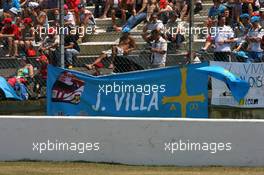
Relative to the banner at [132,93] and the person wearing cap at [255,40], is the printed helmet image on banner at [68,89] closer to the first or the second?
the banner at [132,93]

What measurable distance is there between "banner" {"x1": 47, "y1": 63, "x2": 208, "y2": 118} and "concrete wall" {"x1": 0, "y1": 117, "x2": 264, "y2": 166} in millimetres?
2507

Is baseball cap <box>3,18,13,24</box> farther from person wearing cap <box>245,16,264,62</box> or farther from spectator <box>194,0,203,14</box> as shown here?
person wearing cap <box>245,16,264,62</box>

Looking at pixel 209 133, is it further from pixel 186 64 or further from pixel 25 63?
pixel 25 63

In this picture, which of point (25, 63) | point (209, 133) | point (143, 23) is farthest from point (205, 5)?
point (209, 133)

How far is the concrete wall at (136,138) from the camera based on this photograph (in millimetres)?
11797

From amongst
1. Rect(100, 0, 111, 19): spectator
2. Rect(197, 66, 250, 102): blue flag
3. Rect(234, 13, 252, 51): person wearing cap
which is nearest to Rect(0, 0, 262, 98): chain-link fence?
Rect(234, 13, 252, 51): person wearing cap

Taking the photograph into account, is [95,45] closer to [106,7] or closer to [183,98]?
[183,98]

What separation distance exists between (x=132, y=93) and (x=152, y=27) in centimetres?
186

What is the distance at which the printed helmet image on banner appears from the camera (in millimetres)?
14945

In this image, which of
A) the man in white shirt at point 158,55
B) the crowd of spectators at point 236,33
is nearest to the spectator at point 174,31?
the man in white shirt at point 158,55

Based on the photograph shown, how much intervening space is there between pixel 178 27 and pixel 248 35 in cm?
142

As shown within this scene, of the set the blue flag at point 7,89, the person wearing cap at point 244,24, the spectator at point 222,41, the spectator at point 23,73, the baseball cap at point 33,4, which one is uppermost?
the person wearing cap at point 244,24

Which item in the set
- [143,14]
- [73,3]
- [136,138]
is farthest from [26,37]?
[136,138]

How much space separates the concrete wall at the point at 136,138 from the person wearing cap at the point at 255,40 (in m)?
3.56
